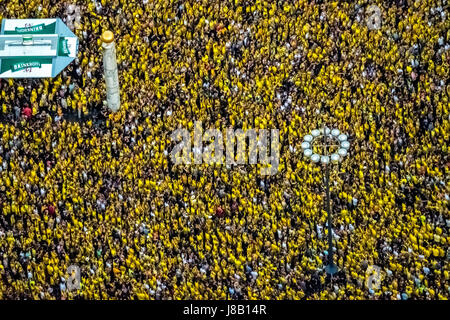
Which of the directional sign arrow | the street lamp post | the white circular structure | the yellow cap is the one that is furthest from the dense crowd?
the white circular structure

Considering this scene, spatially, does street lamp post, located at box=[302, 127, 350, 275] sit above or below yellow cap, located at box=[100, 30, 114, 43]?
below

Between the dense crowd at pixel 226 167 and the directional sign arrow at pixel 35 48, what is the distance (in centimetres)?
40

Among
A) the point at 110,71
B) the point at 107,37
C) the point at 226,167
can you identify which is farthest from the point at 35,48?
the point at 226,167

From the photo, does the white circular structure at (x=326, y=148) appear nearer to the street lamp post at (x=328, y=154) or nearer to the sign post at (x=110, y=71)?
the street lamp post at (x=328, y=154)

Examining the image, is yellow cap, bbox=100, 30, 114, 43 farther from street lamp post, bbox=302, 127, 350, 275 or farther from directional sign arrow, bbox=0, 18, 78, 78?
street lamp post, bbox=302, 127, 350, 275

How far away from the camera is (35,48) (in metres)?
44.6

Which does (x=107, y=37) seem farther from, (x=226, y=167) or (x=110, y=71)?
(x=226, y=167)

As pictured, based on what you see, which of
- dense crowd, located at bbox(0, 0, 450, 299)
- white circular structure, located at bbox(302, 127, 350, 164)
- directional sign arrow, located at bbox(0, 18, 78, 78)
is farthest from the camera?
directional sign arrow, located at bbox(0, 18, 78, 78)

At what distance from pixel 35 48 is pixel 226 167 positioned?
358 inches

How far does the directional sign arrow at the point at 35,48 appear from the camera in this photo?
44.0 metres

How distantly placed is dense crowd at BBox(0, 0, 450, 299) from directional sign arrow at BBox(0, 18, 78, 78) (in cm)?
40

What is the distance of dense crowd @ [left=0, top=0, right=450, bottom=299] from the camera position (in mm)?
39875

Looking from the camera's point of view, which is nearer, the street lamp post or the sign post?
the street lamp post
